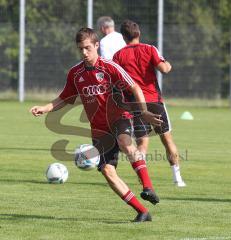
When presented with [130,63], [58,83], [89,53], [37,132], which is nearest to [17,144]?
[37,132]

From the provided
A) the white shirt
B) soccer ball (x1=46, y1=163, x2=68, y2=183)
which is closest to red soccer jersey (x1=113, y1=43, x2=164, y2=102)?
soccer ball (x1=46, y1=163, x2=68, y2=183)

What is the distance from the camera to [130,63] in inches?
438

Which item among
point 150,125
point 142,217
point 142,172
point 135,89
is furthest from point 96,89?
point 150,125

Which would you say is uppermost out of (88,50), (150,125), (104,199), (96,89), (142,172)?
(88,50)

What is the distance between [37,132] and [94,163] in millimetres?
7804

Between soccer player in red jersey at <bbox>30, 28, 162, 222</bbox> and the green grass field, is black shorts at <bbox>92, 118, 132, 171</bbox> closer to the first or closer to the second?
soccer player in red jersey at <bbox>30, 28, 162, 222</bbox>

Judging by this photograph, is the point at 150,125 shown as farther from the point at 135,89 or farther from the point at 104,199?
the point at 135,89

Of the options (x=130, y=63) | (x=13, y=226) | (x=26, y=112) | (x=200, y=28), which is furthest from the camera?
(x=200, y=28)

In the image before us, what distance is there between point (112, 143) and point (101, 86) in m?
0.58

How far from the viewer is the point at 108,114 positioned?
27.5ft

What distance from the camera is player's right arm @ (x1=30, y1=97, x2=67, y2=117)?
859 centimetres

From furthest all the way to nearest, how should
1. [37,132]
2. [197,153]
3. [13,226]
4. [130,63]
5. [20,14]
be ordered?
[20,14], [37,132], [197,153], [130,63], [13,226]

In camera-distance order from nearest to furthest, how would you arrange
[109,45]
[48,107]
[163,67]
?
1. [48,107]
2. [163,67]
3. [109,45]

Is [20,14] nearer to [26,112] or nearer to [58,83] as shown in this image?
[58,83]
